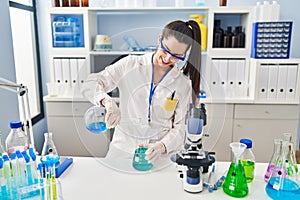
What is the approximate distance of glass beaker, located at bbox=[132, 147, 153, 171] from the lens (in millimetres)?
1174

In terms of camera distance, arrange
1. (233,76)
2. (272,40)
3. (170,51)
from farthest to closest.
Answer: (233,76) < (272,40) < (170,51)

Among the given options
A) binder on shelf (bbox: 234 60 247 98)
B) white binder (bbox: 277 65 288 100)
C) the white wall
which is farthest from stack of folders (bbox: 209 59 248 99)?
the white wall

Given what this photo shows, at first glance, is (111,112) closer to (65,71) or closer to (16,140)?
(16,140)

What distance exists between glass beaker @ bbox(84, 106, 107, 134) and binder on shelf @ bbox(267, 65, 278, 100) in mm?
1802

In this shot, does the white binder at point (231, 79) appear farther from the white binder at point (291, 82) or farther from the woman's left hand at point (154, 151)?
the woman's left hand at point (154, 151)

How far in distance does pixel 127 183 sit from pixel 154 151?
163mm

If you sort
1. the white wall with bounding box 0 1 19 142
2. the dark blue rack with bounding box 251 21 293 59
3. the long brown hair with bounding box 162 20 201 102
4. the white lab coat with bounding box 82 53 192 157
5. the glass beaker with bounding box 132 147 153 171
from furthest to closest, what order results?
the dark blue rack with bounding box 251 21 293 59 < the white wall with bounding box 0 1 19 142 < the glass beaker with bounding box 132 147 153 171 < the white lab coat with bounding box 82 53 192 157 < the long brown hair with bounding box 162 20 201 102

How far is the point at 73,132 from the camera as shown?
1.88m

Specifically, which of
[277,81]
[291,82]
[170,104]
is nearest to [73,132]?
[170,104]

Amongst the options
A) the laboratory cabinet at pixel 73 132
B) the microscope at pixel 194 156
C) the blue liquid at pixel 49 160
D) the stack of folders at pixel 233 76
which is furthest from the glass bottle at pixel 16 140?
the stack of folders at pixel 233 76

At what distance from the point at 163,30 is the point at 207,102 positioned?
0.34 m

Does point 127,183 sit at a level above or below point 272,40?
below

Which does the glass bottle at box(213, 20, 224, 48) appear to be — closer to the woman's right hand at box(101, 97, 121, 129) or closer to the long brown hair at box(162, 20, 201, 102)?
the long brown hair at box(162, 20, 201, 102)

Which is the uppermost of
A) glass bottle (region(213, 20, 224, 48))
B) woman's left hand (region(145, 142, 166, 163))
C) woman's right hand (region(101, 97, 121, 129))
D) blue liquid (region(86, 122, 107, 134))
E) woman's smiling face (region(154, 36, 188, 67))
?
glass bottle (region(213, 20, 224, 48))
